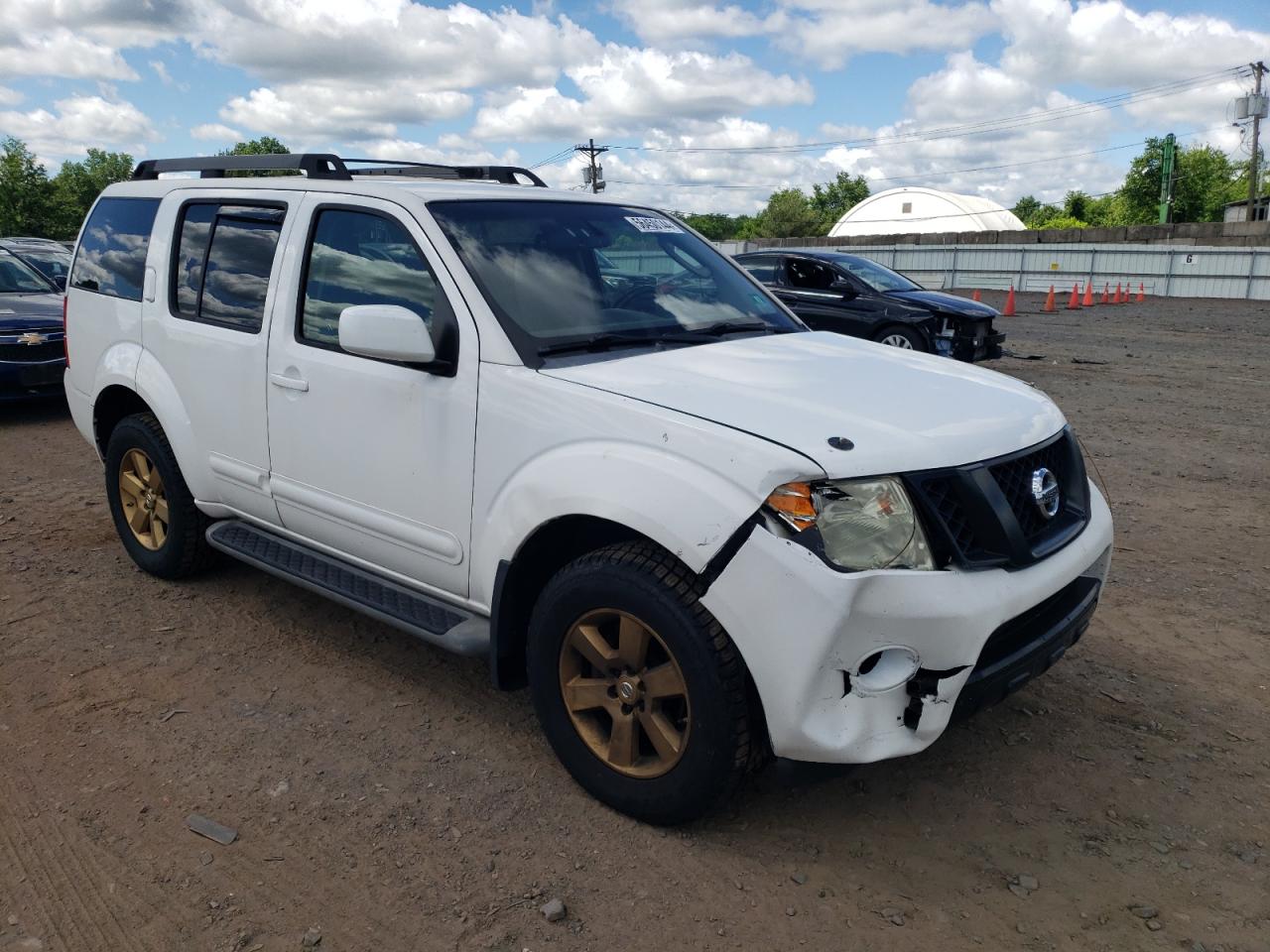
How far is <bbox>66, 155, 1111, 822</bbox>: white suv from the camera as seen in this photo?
102 inches

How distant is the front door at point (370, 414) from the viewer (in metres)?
3.33

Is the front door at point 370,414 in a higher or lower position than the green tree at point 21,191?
lower

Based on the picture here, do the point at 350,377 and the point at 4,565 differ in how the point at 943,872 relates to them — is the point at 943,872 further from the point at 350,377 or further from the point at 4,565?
the point at 4,565

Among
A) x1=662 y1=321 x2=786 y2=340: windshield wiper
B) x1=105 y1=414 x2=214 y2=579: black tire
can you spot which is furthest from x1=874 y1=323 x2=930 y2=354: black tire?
x1=105 y1=414 x2=214 y2=579: black tire

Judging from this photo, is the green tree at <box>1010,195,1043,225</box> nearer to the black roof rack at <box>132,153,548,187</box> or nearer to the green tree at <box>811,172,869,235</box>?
the green tree at <box>811,172,869,235</box>

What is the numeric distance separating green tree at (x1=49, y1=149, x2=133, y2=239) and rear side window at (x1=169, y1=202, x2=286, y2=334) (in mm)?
52496

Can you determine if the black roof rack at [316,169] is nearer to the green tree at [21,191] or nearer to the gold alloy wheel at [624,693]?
the gold alloy wheel at [624,693]

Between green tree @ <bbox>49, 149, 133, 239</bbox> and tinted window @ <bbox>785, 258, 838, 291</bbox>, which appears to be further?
green tree @ <bbox>49, 149, 133, 239</bbox>

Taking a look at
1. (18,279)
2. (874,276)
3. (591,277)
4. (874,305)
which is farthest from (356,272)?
(874,276)

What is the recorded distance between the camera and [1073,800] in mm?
3209

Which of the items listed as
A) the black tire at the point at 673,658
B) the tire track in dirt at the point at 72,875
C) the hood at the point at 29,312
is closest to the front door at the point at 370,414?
the black tire at the point at 673,658

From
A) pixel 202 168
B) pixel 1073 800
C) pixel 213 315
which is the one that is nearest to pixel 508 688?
pixel 1073 800

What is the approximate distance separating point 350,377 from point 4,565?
2988mm

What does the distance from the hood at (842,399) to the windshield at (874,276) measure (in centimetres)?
1009
